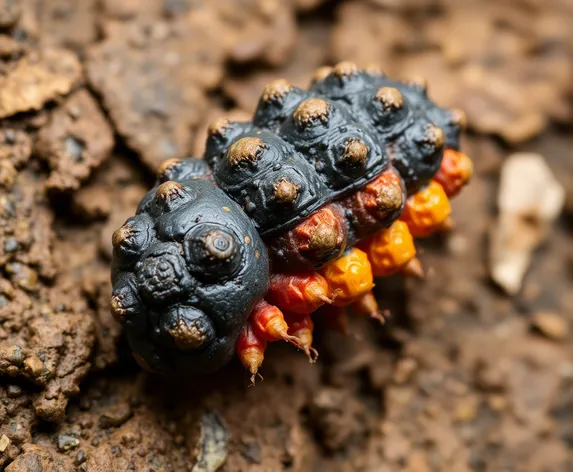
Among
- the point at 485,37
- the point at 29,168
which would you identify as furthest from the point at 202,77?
the point at 485,37

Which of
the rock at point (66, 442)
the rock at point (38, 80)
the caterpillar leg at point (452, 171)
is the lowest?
the rock at point (66, 442)

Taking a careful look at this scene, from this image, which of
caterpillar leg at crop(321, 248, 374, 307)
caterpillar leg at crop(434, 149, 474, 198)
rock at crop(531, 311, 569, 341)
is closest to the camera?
caterpillar leg at crop(321, 248, 374, 307)

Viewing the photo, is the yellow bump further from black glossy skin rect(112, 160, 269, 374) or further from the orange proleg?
black glossy skin rect(112, 160, 269, 374)

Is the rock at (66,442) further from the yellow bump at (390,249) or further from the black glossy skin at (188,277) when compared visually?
the yellow bump at (390,249)

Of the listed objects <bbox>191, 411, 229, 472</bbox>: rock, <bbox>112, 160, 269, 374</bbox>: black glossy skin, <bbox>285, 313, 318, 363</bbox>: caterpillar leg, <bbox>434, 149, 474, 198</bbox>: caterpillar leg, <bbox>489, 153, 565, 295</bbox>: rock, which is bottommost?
<bbox>489, 153, 565, 295</bbox>: rock

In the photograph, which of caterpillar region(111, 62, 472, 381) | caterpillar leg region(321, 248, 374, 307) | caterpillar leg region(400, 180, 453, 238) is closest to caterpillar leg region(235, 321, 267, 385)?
caterpillar region(111, 62, 472, 381)

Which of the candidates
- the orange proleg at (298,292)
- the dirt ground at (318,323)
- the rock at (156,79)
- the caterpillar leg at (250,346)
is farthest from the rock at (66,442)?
the rock at (156,79)
